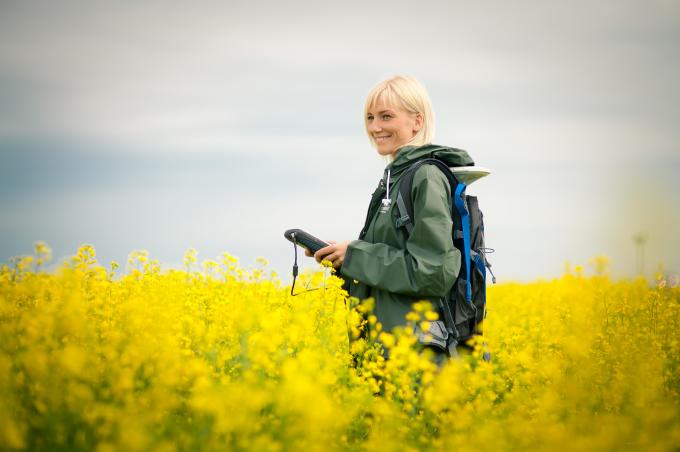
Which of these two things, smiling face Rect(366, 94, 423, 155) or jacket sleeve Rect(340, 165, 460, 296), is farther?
smiling face Rect(366, 94, 423, 155)

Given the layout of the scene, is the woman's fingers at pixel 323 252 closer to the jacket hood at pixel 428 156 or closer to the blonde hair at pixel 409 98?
the jacket hood at pixel 428 156

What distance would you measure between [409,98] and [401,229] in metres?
0.87

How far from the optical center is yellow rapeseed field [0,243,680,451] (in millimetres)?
2953

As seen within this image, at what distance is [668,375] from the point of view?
4.92 meters

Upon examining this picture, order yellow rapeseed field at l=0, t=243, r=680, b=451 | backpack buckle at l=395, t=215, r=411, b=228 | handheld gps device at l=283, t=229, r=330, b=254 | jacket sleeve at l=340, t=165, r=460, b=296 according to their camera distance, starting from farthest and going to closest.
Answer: handheld gps device at l=283, t=229, r=330, b=254
backpack buckle at l=395, t=215, r=411, b=228
jacket sleeve at l=340, t=165, r=460, b=296
yellow rapeseed field at l=0, t=243, r=680, b=451

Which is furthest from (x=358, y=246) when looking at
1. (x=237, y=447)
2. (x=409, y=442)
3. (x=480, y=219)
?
(x=237, y=447)

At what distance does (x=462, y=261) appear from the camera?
12.7ft

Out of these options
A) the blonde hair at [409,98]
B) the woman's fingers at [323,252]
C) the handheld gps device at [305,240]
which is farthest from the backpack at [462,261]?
the handheld gps device at [305,240]

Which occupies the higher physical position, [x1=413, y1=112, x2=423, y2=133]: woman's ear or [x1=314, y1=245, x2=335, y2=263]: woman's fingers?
[x1=413, y1=112, x2=423, y2=133]: woman's ear

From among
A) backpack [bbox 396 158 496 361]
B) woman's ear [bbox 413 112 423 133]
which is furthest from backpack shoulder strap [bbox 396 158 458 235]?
Result: woman's ear [bbox 413 112 423 133]

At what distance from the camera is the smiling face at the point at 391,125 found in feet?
13.2

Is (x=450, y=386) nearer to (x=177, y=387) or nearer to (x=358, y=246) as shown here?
(x=358, y=246)

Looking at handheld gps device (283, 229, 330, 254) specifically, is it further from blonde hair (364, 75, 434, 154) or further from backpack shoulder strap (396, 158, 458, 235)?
blonde hair (364, 75, 434, 154)

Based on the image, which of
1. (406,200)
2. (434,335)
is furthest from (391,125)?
(434,335)
